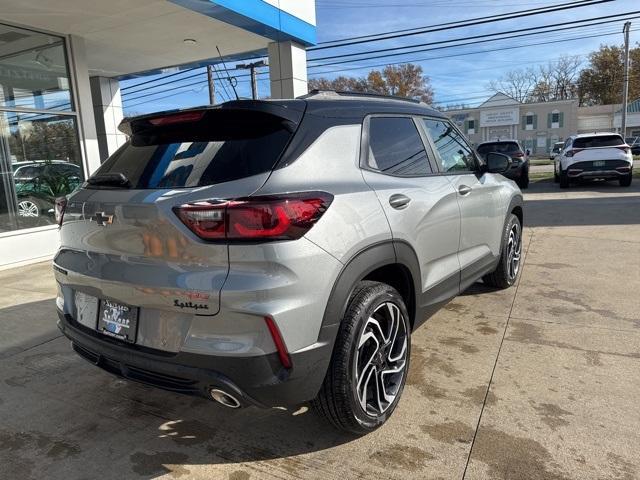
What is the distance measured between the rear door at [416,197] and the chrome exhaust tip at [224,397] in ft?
3.89

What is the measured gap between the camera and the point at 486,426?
107 inches

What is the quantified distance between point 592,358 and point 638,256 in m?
3.57

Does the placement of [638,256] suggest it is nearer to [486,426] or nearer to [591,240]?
[591,240]

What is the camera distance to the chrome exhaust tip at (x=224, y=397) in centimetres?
216

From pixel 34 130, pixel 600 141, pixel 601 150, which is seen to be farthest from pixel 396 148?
pixel 600 141

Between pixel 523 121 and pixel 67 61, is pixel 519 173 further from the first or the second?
pixel 523 121

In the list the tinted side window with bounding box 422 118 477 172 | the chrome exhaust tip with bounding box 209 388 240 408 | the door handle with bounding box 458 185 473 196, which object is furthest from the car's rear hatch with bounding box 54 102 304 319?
the door handle with bounding box 458 185 473 196

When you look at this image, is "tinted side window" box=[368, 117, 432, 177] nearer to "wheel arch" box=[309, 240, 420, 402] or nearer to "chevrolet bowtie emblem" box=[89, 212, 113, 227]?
"wheel arch" box=[309, 240, 420, 402]

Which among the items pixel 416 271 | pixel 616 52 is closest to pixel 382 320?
pixel 416 271

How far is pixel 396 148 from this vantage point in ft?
10.1

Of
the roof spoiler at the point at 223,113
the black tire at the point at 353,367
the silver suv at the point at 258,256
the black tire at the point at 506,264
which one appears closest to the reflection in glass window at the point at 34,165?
the silver suv at the point at 258,256

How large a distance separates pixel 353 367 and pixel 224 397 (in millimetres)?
645

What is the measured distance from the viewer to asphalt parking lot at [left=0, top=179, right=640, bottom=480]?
245 cm

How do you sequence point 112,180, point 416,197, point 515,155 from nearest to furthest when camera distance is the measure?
point 112,180, point 416,197, point 515,155
